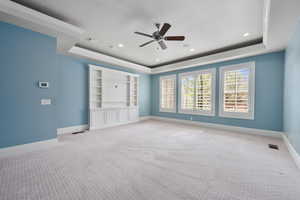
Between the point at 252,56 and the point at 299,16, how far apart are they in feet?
7.23

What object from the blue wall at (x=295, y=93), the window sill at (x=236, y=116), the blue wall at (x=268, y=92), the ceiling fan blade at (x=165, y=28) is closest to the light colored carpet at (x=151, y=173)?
the blue wall at (x=295, y=93)

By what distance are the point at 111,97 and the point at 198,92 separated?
3.88 metres

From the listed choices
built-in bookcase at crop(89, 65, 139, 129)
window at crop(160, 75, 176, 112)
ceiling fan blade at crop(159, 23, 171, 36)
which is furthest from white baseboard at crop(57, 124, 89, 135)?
ceiling fan blade at crop(159, 23, 171, 36)

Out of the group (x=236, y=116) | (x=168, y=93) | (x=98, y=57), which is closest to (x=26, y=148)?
(x=98, y=57)

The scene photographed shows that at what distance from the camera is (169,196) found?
4.55 ft

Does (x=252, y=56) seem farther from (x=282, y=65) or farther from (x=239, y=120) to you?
(x=239, y=120)

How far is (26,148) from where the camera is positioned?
2529 millimetres

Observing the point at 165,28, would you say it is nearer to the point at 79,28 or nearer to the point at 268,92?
the point at 79,28

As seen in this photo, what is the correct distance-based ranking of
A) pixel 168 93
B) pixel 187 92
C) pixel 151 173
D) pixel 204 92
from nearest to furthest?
pixel 151 173
pixel 204 92
pixel 187 92
pixel 168 93

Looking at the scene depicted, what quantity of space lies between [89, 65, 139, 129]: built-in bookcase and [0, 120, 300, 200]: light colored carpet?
1981 millimetres

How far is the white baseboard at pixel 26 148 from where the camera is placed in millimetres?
2319

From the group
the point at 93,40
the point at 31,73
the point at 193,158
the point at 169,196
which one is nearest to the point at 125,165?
the point at 169,196

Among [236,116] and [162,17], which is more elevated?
[162,17]

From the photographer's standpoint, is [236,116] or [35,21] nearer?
[35,21]
